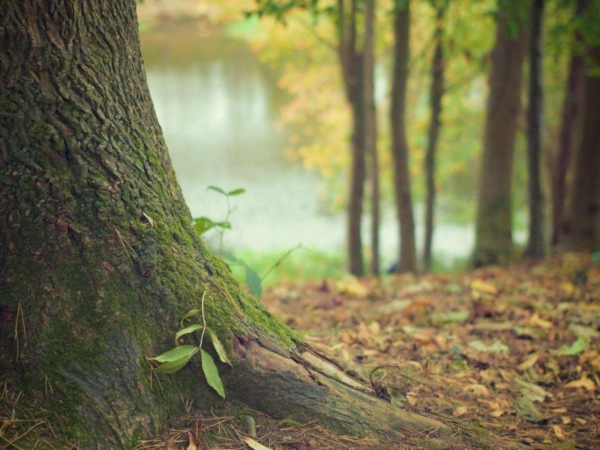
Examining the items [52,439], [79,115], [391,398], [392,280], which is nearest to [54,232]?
[79,115]

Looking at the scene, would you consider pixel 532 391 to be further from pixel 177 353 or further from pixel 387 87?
pixel 387 87

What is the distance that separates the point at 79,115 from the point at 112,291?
56 cm

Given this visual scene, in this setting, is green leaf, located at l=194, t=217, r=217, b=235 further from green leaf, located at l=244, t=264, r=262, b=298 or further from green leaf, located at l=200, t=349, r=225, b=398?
green leaf, located at l=200, t=349, r=225, b=398

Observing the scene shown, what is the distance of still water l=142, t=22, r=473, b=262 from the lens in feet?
58.8

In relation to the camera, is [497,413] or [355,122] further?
[355,122]

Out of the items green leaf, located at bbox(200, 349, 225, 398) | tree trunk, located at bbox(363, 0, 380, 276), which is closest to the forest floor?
green leaf, located at bbox(200, 349, 225, 398)

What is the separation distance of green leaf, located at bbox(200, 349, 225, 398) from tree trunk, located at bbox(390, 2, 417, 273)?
6639 mm

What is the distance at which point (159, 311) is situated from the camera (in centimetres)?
205

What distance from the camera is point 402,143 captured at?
838 centimetres

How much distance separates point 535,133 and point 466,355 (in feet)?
13.9

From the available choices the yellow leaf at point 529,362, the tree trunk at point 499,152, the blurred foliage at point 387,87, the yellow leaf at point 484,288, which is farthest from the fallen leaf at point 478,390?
the blurred foliage at point 387,87

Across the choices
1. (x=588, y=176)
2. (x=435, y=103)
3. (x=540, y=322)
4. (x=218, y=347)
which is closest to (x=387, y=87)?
(x=435, y=103)

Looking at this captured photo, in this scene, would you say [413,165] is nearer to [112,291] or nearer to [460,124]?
[460,124]

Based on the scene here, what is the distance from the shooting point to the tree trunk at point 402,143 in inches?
318
